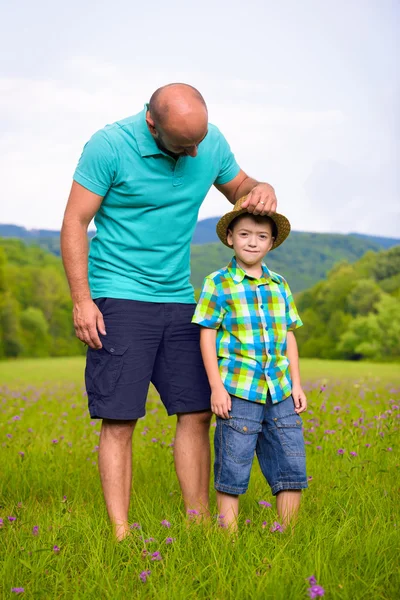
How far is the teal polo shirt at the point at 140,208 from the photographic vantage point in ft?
12.6

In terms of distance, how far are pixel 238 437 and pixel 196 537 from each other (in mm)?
567

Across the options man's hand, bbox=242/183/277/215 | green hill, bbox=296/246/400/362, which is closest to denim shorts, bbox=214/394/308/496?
man's hand, bbox=242/183/277/215

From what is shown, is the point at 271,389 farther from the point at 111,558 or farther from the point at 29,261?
the point at 29,261

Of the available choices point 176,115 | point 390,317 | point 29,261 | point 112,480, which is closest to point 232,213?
point 176,115

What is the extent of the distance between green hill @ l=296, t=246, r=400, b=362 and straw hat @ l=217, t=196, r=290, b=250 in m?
35.6

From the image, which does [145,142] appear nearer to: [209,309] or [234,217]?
[234,217]

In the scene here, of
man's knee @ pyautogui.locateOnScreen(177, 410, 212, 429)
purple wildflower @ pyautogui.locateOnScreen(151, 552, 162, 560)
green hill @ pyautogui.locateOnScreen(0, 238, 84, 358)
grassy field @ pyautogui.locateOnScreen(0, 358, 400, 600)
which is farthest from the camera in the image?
green hill @ pyautogui.locateOnScreen(0, 238, 84, 358)

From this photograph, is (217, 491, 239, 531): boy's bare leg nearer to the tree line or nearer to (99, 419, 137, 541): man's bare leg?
(99, 419, 137, 541): man's bare leg

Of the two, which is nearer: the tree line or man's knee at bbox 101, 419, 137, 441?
man's knee at bbox 101, 419, 137, 441

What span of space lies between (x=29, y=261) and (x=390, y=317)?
36.8m

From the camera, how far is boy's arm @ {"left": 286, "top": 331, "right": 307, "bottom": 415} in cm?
393

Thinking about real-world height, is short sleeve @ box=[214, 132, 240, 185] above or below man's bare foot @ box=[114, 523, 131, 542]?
above

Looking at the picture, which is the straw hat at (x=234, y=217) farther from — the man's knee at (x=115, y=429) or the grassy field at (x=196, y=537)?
the grassy field at (x=196, y=537)

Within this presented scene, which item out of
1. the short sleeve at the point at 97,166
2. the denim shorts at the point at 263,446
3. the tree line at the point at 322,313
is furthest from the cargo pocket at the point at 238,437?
the tree line at the point at 322,313
